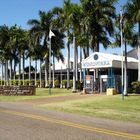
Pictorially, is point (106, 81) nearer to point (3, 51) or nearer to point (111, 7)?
point (111, 7)

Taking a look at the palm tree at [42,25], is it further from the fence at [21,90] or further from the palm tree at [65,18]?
the fence at [21,90]

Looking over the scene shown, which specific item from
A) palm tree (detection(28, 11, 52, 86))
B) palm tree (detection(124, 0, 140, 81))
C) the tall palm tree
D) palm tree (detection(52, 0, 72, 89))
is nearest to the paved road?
palm tree (detection(124, 0, 140, 81))

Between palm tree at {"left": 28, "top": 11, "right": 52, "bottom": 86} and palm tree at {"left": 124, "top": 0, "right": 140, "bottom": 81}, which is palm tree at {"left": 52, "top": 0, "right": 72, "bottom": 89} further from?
palm tree at {"left": 124, "top": 0, "right": 140, "bottom": 81}

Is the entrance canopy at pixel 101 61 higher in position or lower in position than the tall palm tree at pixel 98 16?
lower

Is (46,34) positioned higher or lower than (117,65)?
higher

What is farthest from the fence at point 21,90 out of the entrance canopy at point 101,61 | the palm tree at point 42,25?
the palm tree at point 42,25

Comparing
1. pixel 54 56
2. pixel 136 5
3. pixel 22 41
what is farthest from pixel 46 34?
pixel 136 5

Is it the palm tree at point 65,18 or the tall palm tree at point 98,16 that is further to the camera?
the palm tree at point 65,18

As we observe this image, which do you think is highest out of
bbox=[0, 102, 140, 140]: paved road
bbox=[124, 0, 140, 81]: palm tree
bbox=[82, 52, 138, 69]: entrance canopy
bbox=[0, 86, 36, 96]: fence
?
bbox=[124, 0, 140, 81]: palm tree

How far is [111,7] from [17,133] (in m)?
32.0

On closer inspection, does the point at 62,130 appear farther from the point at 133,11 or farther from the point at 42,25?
the point at 42,25

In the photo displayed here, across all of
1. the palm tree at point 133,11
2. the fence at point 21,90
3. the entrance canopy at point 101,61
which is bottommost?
the fence at point 21,90

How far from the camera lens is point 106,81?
130ft

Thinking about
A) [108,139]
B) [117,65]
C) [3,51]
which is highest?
[3,51]
